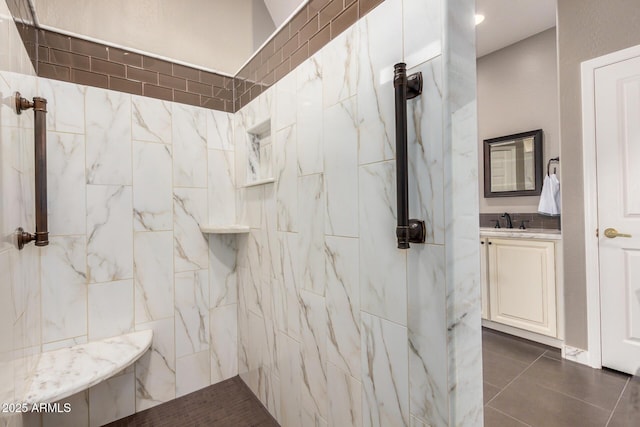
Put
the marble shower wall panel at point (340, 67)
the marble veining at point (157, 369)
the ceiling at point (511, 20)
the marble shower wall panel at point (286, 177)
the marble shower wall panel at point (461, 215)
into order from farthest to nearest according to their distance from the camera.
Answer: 1. the ceiling at point (511, 20)
2. the marble veining at point (157, 369)
3. the marble shower wall panel at point (286, 177)
4. the marble shower wall panel at point (340, 67)
5. the marble shower wall panel at point (461, 215)

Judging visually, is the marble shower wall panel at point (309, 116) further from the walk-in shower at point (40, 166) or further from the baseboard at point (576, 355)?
the baseboard at point (576, 355)

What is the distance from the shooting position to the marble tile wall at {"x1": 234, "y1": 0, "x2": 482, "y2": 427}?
846 millimetres

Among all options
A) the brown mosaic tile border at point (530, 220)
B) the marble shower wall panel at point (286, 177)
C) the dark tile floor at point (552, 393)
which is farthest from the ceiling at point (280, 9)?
the dark tile floor at point (552, 393)

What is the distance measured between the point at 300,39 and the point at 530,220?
3.09 meters

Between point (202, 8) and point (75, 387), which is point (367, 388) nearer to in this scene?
point (75, 387)

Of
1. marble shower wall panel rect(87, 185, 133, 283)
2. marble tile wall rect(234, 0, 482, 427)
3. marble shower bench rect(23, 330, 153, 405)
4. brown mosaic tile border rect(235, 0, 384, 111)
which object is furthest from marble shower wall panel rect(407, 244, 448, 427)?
marble shower wall panel rect(87, 185, 133, 283)

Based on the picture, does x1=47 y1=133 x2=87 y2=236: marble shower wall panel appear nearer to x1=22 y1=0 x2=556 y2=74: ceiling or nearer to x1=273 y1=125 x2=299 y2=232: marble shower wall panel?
x1=22 y1=0 x2=556 y2=74: ceiling

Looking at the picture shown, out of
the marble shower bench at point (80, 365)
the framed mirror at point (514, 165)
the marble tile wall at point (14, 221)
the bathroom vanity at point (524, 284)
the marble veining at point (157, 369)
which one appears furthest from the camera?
the framed mirror at point (514, 165)

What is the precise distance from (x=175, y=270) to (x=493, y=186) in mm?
3550

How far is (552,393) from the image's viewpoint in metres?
1.87

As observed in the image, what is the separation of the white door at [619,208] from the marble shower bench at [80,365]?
127 inches

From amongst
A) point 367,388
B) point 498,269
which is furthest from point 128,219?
point 498,269

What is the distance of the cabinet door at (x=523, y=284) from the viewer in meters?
2.45

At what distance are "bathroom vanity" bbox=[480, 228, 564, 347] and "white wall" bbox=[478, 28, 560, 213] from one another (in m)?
0.76
